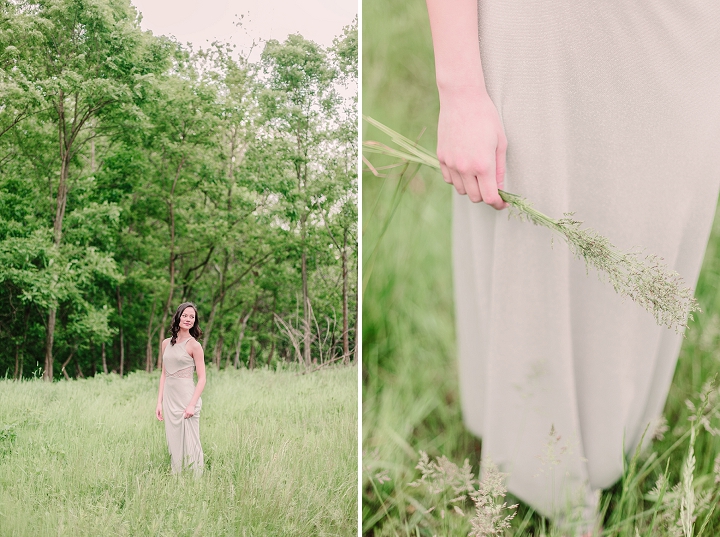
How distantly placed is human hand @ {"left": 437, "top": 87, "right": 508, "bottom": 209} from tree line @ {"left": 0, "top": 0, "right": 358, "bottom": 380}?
631 mm

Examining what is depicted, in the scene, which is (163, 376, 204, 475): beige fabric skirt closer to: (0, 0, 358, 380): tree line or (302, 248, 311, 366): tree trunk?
(0, 0, 358, 380): tree line

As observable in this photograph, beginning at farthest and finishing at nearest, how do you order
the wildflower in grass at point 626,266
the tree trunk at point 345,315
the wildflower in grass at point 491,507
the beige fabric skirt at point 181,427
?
the tree trunk at point 345,315 < the beige fabric skirt at point 181,427 < the wildflower in grass at point 491,507 < the wildflower in grass at point 626,266

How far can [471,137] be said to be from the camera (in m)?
1.09

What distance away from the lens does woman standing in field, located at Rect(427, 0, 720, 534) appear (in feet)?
Result: 3.76

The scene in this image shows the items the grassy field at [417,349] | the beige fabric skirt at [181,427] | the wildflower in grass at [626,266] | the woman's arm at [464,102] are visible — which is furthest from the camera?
the beige fabric skirt at [181,427]

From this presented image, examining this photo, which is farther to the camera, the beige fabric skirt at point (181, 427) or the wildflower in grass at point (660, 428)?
the beige fabric skirt at point (181, 427)

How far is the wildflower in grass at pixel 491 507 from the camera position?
132 cm

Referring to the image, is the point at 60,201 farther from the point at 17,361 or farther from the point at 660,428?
the point at 660,428

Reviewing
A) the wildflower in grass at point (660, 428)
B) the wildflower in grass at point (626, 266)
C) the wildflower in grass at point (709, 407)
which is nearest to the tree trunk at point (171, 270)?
the wildflower in grass at point (626, 266)

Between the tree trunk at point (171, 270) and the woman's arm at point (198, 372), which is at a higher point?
the tree trunk at point (171, 270)

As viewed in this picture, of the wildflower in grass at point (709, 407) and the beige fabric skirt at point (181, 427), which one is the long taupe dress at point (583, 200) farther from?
the beige fabric skirt at point (181, 427)

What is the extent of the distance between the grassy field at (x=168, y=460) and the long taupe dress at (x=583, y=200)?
62 cm

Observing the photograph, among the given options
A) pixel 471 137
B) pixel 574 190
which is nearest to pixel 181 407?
pixel 471 137

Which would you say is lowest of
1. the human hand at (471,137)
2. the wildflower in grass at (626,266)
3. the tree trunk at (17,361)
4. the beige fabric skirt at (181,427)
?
the beige fabric skirt at (181,427)
